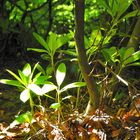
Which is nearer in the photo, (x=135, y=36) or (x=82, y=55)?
(x=82, y=55)

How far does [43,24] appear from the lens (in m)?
2.87

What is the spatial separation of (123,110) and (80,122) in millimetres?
157

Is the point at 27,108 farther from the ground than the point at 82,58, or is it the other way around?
the point at 82,58

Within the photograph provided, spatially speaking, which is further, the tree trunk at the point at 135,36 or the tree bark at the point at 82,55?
the tree trunk at the point at 135,36

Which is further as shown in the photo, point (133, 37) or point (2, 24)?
point (2, 24)

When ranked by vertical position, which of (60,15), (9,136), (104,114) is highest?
(60,15)

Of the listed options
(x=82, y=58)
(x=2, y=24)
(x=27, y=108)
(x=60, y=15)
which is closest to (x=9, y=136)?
(x=27, y=108)

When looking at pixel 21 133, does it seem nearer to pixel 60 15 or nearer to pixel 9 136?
pixel 9 136

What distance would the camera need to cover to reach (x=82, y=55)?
3.98 ft

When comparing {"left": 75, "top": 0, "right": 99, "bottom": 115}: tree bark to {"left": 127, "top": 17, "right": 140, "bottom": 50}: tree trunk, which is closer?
{"left": 75, "top": 0, "right": 99, "bottom": 115}: tree bark

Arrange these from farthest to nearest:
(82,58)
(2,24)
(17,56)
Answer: (17,56) < (2,24) < (82,58)

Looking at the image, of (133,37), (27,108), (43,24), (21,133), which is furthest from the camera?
(43,24)

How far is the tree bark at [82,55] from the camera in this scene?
1144 mm

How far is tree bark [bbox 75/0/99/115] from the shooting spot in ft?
3.75
